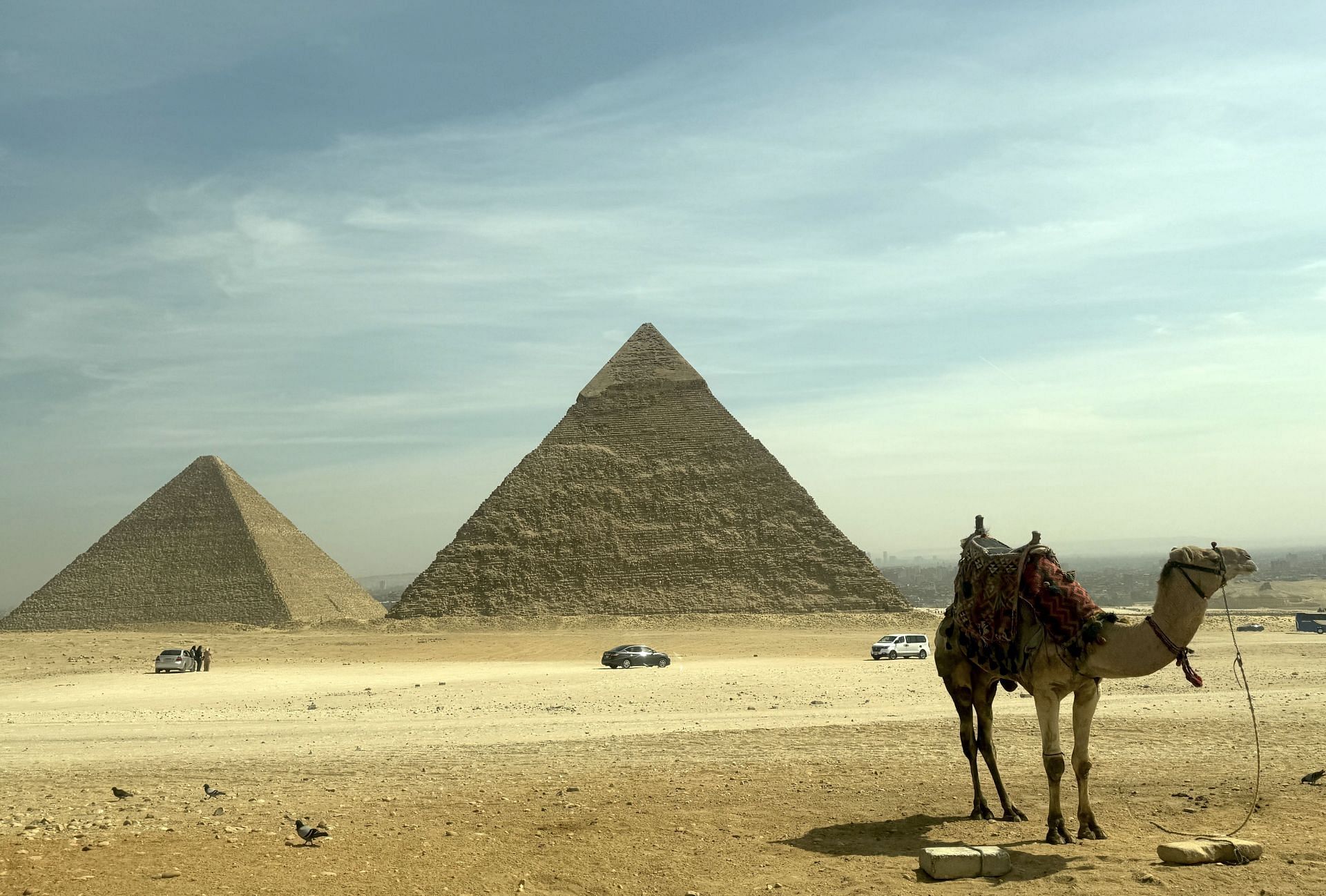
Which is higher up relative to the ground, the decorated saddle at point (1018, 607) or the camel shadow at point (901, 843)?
the decorated saddle at point (1018, 607)

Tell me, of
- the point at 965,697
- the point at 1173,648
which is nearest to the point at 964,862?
the point at 1173,648

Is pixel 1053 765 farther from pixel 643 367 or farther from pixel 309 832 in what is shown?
pixel 643 367

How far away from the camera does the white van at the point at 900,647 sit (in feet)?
122

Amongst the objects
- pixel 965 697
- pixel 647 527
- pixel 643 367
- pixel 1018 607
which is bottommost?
pixel 965 697

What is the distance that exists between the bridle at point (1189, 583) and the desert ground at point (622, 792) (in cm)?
117

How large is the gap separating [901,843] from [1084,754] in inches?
51.2

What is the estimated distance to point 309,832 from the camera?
766cm

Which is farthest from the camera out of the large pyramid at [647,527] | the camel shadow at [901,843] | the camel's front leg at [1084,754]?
the large pyramid at [647,527]

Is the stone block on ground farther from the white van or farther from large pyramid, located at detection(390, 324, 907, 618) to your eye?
large pyramid, located at detection(390, 324, 907, 618)

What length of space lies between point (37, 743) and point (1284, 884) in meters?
13.4

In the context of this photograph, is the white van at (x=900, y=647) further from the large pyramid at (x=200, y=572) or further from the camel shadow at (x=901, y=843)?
the large pyramid at (x=200, y=572)

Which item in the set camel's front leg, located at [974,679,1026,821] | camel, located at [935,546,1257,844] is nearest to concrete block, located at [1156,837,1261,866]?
camel, located at [935,546,1257,844]

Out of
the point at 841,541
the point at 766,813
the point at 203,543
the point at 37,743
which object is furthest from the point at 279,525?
the point at 766,813

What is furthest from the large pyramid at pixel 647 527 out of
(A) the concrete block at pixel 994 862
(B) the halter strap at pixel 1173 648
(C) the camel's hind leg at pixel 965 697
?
(A) the concrete block at pixel 994 862
